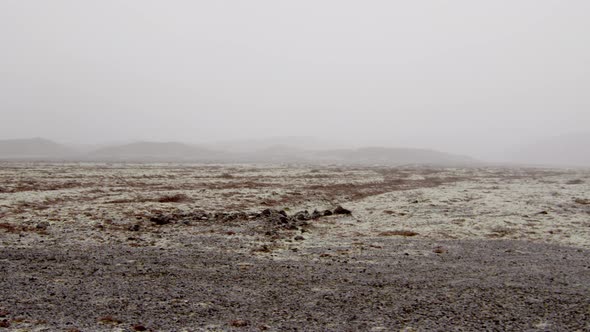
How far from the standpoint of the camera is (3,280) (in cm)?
948

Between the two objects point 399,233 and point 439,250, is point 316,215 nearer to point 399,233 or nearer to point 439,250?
point 399,233

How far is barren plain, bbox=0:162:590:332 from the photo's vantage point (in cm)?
763

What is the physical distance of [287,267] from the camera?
11.1m

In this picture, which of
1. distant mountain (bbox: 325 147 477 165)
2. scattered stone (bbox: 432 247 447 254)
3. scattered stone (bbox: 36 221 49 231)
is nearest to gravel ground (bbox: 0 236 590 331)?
scattered stone (bbox: 432 247 447 254)

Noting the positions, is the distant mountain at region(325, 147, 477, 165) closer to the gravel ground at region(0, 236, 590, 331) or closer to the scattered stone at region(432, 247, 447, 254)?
the scattered stone at region(432, 247, 447, 254)

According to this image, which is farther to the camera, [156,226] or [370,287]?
[156,226]

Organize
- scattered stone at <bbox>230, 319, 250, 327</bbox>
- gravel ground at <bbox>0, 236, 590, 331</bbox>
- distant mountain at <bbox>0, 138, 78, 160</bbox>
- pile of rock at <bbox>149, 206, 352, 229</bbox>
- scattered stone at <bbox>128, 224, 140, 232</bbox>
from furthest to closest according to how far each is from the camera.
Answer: distant mountain at <bbox>0, 138, 78, 160</bbox> → pile of rock at <bbox>149, 206, 352, 229</bbox> → scattered stone at <bbox>128, 224, 140, 232</bbox> → gravel ground at <bbox>0, 236, 590, 331</bbox> → scattered stone at <bbox>230, 319, 250, 327</bbox>

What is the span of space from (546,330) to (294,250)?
747 centimetres

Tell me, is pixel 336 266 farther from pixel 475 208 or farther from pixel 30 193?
pixel 30 193

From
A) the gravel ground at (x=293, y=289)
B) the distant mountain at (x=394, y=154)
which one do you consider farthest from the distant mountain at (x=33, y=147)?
the gravel ground at (x=293, y=289)

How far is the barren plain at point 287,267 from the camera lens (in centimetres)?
763

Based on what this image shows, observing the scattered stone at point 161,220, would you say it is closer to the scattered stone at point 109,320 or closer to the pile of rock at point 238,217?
the pile of rock at point 238,217

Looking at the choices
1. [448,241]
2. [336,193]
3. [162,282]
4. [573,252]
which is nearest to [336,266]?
[162,282]

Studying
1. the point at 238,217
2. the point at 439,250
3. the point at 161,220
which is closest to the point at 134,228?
the point at 161,220
